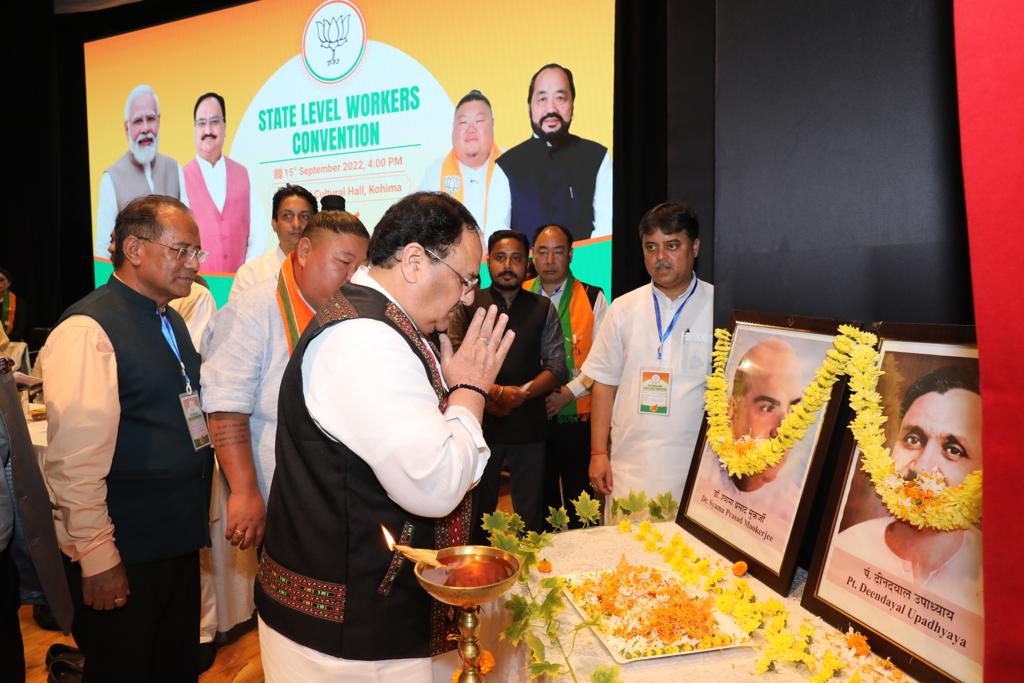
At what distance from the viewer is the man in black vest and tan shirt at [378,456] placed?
3.59 ft

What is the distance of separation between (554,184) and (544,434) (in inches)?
75.7

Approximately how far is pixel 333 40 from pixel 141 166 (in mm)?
2447

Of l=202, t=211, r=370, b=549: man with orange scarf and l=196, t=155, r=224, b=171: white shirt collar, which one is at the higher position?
l=196, t=155, r=224, b=171: white shirt collar

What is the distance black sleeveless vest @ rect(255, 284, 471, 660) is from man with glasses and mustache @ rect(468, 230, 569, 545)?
1.73 meters

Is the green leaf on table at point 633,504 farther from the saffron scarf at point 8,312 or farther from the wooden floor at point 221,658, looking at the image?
the saffron scarf at point 8,312

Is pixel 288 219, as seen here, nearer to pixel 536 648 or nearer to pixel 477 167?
pixel 477 167

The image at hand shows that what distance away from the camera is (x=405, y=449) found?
1062 mm

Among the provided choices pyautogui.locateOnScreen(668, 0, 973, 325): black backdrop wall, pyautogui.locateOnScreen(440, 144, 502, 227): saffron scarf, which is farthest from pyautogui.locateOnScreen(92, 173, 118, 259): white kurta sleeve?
pyautogui.locateOnScreen(668, 0, 973, 325): black backdrop wall

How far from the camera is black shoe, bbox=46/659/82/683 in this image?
2447 millimetres

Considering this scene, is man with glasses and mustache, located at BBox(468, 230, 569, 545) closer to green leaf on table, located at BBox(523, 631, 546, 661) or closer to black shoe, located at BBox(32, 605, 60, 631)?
green leaf on table, located at BBox(523, 631, 546, 661)

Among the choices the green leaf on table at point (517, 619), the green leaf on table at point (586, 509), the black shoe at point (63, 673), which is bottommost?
the black shoe at point (63, 673)

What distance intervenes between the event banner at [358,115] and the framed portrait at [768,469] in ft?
9.27

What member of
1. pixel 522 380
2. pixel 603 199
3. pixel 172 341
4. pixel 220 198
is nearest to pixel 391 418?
pixel 172 341

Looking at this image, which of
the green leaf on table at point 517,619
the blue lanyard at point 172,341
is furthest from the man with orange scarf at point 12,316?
the green leaf on table at point 517,619
